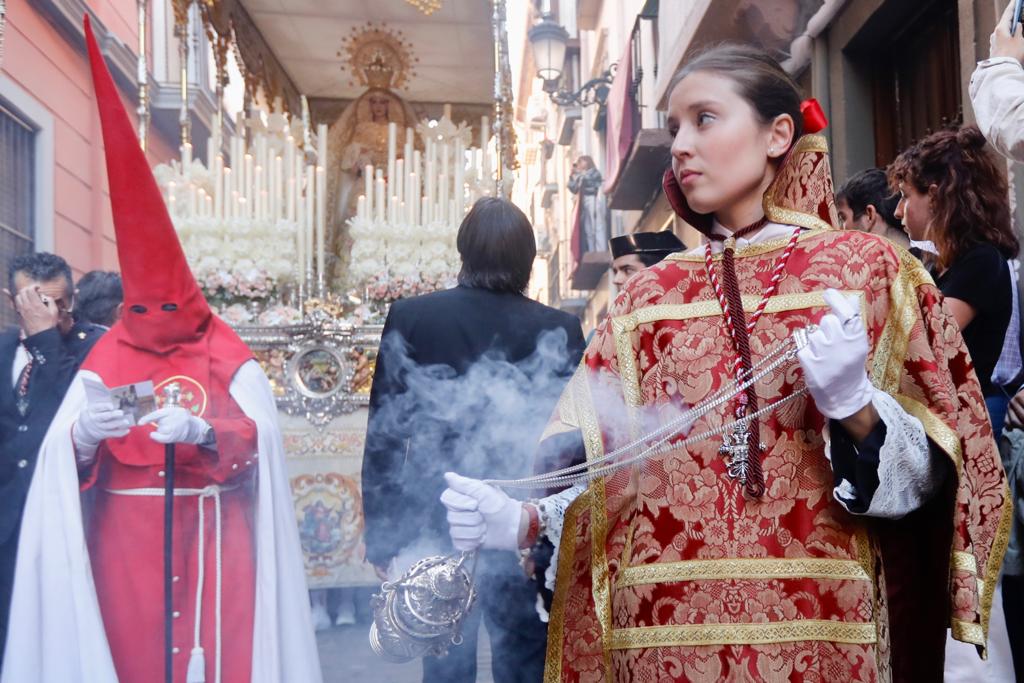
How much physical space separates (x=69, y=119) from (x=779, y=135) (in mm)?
9493

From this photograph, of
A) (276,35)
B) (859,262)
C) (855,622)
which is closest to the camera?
(855,622)

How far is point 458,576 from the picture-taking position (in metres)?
1.93

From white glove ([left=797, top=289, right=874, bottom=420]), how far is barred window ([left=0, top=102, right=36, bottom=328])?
8.02 meters

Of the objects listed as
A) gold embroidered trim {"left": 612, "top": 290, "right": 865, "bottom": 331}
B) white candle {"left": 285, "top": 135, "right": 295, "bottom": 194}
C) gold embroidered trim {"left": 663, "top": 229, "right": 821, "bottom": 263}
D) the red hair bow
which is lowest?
gold embroidered trim {"left": 612, "top": 290, "right": 865, "bottom": 331}

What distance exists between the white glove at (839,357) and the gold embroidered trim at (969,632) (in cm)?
36

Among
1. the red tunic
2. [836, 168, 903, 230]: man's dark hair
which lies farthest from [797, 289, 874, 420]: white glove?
[836, 168, 903, 230]: man's dark hair

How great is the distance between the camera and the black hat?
13.7 feet

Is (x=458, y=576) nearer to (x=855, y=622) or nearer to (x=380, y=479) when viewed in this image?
(x=855, y=622)

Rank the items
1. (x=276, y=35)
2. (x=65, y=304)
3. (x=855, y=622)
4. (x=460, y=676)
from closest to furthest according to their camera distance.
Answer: (x=855, y=622) < (x=460, y=676) < (x=65, y=304) < (x=276, y=35)

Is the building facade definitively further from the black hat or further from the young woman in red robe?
the young woman in red robe

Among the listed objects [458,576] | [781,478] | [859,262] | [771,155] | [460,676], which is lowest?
[460,676]

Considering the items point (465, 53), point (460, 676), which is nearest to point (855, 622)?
point (460, 676)

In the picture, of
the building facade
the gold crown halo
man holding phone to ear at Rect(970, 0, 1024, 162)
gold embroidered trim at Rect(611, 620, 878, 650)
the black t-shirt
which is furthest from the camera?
the building facade

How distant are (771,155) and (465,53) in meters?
6.93
